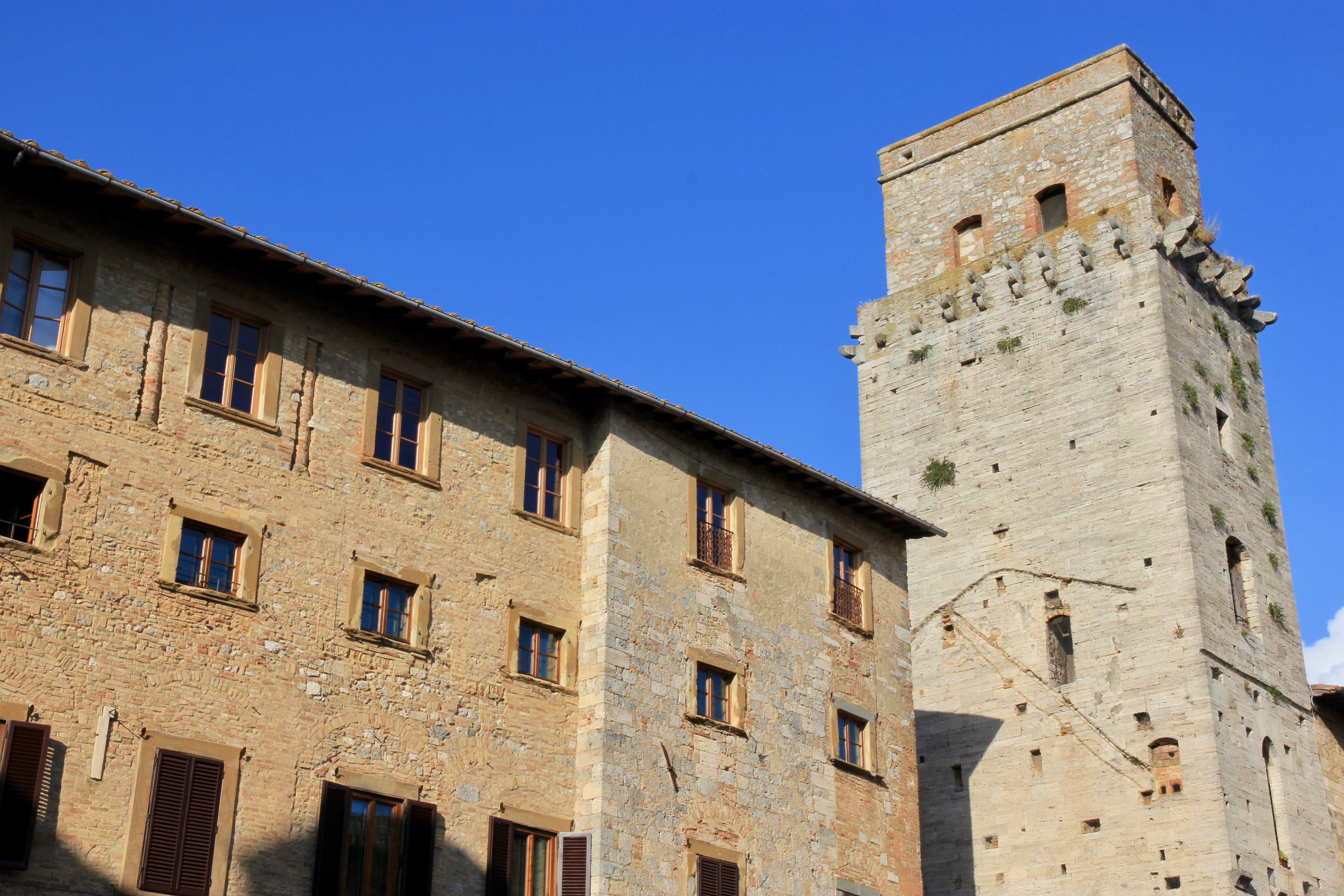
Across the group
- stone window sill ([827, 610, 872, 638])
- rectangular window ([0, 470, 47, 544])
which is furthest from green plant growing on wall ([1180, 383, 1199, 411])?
rectangular window ([0, 470, 47, 544])

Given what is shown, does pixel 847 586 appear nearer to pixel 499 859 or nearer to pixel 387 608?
pixel 499 859

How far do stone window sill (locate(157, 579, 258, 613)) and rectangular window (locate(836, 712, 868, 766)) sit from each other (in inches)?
378

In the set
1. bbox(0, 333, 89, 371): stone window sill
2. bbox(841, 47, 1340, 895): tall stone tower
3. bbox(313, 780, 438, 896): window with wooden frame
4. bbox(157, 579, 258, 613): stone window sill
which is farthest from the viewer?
bbox(841, 47, 1340, 895): tall stone tower

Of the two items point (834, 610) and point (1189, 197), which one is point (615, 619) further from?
point (1189, 197)

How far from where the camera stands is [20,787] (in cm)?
1534

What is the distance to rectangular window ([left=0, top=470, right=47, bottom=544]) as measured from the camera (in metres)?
16.4

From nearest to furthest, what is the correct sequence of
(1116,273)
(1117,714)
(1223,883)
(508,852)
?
(508,852)
(1223,883)
(1117,714)
(1116,273)

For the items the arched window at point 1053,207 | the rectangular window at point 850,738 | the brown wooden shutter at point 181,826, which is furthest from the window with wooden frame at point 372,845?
the arched window at point 1053,207

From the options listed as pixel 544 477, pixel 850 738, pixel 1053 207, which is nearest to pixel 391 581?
pixel 544 477

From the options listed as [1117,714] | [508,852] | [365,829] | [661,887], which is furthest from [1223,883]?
[365,829]

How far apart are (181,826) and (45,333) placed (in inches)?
215

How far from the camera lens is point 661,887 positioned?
2028 centimetres

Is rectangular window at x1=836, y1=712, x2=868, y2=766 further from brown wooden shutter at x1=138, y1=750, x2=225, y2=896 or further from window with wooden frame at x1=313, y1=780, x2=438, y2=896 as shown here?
brown wooden shutter at x1=138, y1=750, x2=225, y2=896

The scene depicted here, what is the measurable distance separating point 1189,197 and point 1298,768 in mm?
13137
